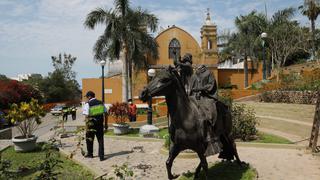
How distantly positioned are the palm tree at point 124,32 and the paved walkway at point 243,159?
1296 centimetres

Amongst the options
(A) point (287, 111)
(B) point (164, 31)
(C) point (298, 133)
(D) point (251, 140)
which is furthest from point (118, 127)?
(B) point (164, 31)

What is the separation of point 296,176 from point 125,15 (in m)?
19.2

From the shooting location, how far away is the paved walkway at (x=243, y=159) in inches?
312

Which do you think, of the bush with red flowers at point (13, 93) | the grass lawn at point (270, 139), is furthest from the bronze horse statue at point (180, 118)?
the bush with red flowers at point (13, 93)

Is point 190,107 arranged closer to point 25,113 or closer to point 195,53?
point 25,113

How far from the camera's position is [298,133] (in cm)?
1378

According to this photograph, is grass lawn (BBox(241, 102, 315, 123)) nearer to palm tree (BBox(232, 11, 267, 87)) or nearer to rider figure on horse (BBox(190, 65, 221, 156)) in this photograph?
rider figure on horse (BBox(190, 65, 221, 156))

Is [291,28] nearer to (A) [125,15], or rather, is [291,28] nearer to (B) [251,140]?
(A) [125,15]

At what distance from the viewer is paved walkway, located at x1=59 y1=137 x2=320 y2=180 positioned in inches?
312

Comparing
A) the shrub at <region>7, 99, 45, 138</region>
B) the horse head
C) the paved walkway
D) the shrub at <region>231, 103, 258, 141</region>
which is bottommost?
the paved walkway

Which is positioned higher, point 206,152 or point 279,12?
point 279,12

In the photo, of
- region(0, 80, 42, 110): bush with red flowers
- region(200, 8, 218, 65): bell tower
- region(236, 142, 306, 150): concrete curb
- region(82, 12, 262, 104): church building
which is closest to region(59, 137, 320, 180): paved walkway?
region(236, 142, 306, 150): concrete curb

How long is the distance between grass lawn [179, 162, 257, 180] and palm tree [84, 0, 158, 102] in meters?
17.0

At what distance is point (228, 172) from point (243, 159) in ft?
7.37
